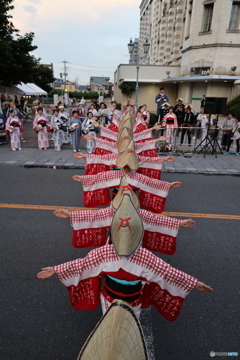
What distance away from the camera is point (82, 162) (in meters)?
9.33

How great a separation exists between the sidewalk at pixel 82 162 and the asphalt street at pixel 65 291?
2.49m

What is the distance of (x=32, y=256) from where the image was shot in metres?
3.98

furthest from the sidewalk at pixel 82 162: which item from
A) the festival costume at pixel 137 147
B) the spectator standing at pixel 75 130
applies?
the festival costume at pixel 137 147

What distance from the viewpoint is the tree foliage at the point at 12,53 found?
1535cm

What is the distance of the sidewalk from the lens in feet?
28.8

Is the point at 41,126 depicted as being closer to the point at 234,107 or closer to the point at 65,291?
the point at 65,291

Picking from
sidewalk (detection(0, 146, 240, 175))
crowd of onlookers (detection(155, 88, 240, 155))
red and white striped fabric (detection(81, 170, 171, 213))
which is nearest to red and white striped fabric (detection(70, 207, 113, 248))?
red and white striped fabric (detection(81, 170, 171, 213))

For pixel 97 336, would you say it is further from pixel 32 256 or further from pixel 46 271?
pixel 32 256

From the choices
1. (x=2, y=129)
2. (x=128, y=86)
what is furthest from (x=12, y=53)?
(x=128, y=86)

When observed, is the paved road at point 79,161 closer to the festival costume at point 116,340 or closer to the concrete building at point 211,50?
the festival costume at point 116,340

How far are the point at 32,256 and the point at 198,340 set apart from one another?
2.47 m

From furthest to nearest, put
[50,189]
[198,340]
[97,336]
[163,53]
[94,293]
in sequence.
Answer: [163,53], [50,189], [198,340], [94,293], [97,336]

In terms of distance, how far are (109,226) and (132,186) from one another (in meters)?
0.91

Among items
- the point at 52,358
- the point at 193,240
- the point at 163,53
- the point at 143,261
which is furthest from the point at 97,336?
the point at 163,53
